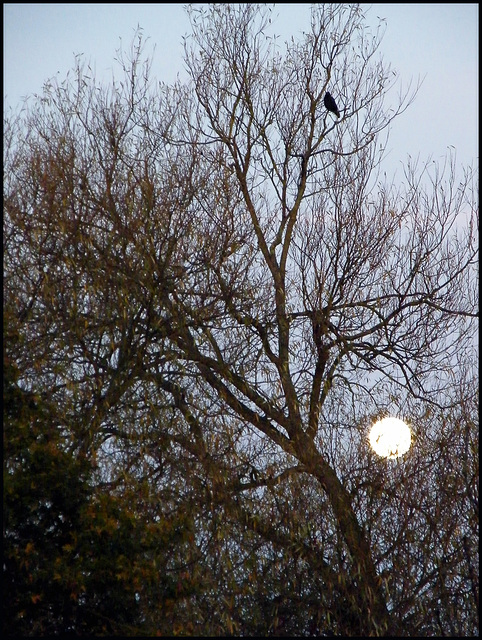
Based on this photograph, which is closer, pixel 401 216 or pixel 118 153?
pixel 118 153

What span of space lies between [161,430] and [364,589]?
1.79 meters

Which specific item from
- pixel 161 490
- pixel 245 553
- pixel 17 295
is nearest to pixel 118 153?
pixel 17 295

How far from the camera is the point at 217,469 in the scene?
5574mm

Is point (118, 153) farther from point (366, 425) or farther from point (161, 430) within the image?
point (366, 425)

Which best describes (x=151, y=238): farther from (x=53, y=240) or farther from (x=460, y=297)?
(x=460, y=297)

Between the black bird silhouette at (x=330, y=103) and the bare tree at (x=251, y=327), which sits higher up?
the black bird silhouette at (x=330, y=103)

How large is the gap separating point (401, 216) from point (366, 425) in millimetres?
1804

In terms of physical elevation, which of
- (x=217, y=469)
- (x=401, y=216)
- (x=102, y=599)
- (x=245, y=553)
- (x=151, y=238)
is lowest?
(x=102, y=599)

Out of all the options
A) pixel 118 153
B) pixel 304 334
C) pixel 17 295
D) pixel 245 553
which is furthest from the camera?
pixel 304 334

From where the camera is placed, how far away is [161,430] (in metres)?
5.51

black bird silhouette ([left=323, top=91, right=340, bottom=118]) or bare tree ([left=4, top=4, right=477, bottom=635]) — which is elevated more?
black bird silhouette ([left=323, top=91, right=340, bottom=118])

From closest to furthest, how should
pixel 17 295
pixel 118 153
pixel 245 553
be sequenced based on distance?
pixel 17 295 < pixel 245 553 < pixel 118 153

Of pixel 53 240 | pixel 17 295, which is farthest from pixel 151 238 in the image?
pixel 17 295

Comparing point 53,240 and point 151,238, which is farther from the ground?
point 151,238
